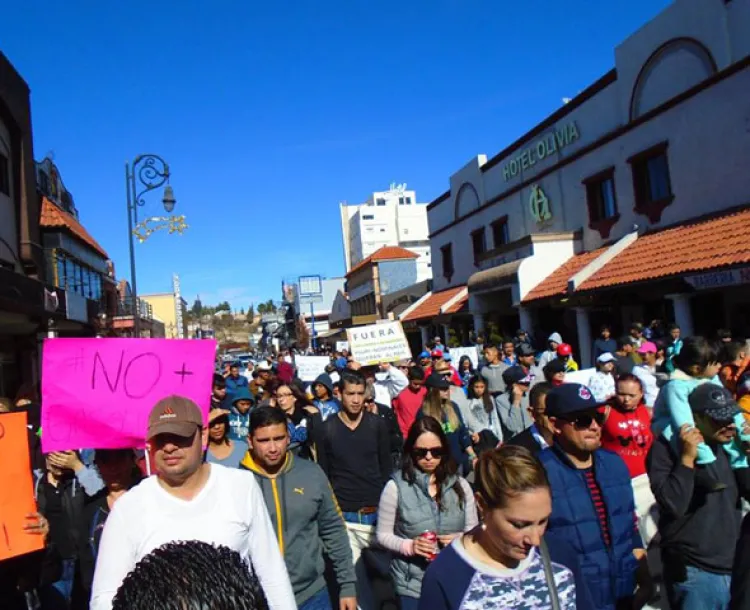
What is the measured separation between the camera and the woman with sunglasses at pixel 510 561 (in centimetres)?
228

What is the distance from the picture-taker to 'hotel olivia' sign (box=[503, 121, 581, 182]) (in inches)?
805

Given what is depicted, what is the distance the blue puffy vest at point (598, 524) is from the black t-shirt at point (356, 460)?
7.65 feet

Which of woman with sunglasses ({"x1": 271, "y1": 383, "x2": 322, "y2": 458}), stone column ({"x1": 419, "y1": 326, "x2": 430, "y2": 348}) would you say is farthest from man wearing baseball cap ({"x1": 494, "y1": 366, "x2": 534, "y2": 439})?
stone column ({"x1": 419, "y1": 326, "x2": 430, "y2": 348})

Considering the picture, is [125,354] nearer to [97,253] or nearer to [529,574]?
[529,574]

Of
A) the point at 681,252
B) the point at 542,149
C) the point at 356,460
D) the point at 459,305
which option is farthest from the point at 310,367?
the point at 459,305

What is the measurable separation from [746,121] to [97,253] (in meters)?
25.9

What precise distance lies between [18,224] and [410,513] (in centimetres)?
1846

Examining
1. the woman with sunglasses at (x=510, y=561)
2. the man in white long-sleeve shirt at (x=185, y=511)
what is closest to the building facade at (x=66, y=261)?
the man in white long-sleeve shirt at (x=185, y=511)

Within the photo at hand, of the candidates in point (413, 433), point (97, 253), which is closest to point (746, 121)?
point (413, 433)

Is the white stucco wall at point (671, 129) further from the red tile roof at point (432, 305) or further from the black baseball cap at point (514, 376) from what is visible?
the black baseball cap at point (514, 376)

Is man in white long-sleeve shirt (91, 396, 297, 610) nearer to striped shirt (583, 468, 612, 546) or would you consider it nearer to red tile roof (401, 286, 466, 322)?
striped shirt (583, 468, 612, 546)

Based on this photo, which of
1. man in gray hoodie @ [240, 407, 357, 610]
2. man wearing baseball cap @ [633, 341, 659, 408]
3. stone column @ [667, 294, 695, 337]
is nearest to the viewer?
man in gray hoodie @ [240, 407, 357, 610]

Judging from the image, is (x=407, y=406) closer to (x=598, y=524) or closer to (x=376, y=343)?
(x=598, y=524)

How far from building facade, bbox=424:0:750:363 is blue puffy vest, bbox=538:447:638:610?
33.2ft
